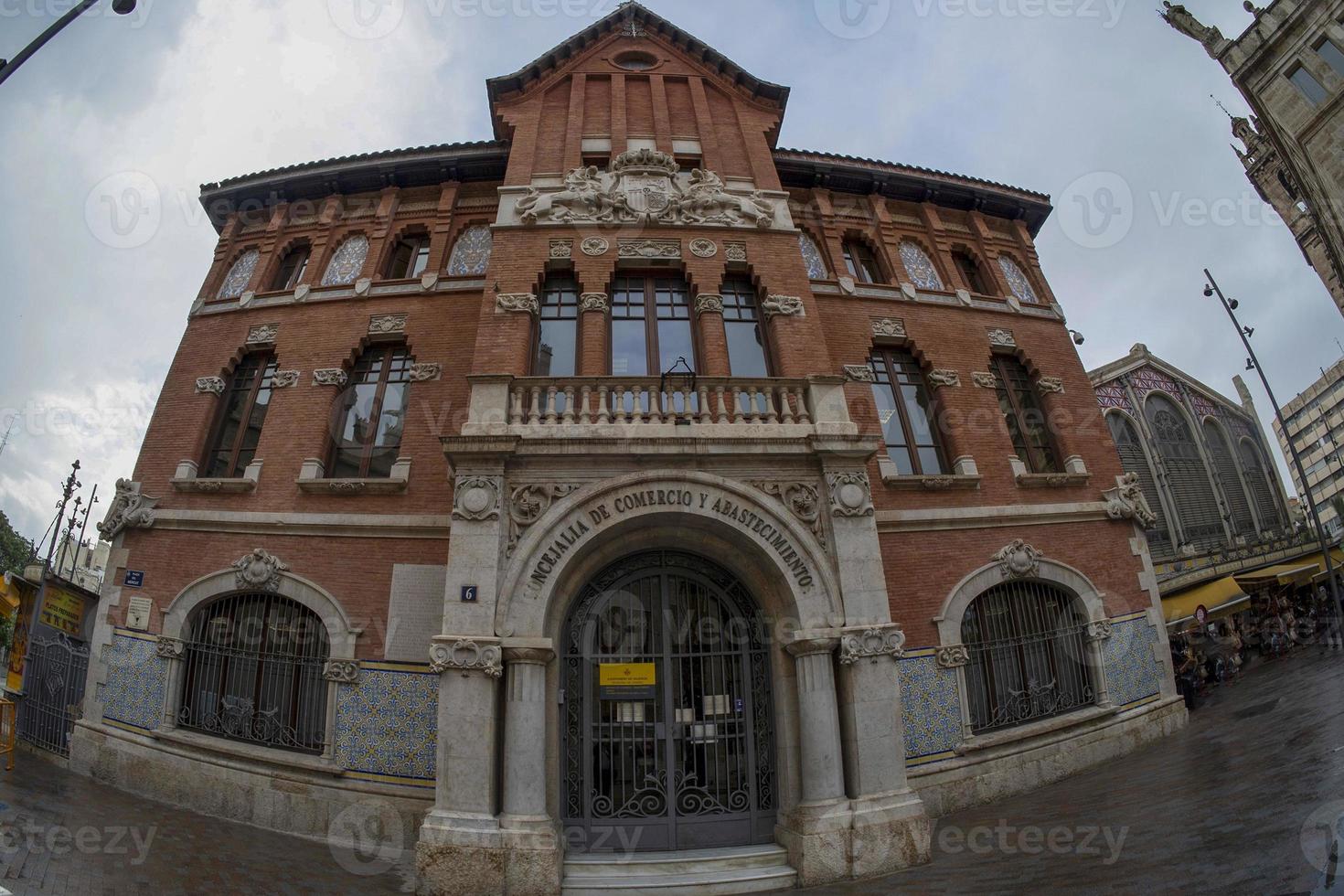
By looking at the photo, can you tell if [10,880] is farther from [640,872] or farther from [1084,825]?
[1084,825]

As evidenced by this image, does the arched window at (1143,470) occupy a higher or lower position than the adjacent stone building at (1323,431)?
lower

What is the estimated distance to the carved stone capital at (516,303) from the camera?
34.6 feet

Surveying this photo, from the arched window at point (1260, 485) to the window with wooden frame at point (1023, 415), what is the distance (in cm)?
1919

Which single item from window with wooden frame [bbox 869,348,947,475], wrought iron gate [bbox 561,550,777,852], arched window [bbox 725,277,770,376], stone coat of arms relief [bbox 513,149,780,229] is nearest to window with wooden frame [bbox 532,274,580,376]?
stone coat of arms relief [bbox 513,149,780,229]

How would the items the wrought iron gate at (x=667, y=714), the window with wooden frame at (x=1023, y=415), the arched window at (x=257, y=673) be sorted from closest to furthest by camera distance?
the wrought iron gate at (x=667, y=714), the arched window at (x=257, y=673), the window with wooden frame at (x=1023, y=415)

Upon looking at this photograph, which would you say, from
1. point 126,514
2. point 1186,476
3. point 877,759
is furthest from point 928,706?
point 1186,476

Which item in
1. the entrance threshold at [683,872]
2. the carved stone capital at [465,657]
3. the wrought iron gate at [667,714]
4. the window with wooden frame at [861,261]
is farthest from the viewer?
the window with wooden frame at [861,261]

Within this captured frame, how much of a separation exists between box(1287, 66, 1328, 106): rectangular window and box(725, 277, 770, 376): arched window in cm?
2649

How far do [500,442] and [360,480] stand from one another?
4286mm

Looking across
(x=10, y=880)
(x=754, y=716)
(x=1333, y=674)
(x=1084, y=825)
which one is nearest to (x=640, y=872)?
(x=754, y=716)

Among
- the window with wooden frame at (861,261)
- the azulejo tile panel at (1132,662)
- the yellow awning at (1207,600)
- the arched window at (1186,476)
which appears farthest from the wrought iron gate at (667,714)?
the arched window at (1186,476)

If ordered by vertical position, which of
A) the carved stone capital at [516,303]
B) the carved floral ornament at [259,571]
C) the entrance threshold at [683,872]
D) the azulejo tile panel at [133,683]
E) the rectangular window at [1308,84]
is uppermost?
the rectangular window at [1308,84]

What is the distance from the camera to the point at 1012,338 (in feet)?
47.8

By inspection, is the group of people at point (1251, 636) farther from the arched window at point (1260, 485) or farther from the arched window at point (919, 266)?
the arched window at point (919, 266)
